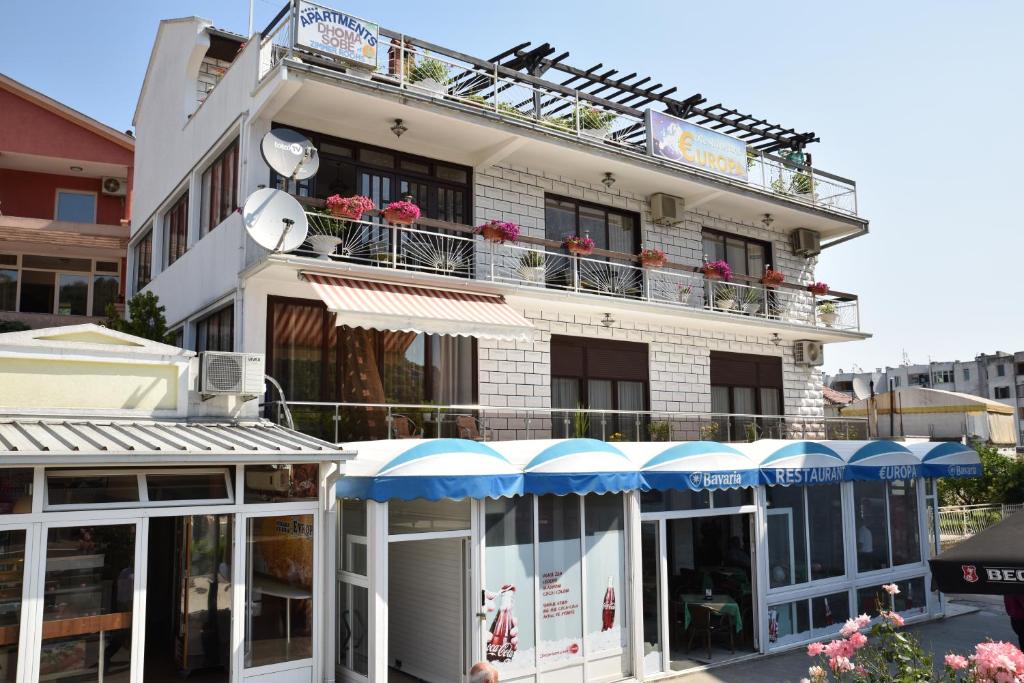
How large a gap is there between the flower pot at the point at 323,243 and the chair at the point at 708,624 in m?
8.30

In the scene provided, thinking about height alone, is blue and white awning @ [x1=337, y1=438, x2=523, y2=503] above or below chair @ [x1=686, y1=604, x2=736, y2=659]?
above

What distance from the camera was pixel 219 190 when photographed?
595 inches

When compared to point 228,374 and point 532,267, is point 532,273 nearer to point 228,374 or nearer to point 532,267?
point 532,267

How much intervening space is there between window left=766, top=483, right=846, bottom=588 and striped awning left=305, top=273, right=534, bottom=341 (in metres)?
5.77

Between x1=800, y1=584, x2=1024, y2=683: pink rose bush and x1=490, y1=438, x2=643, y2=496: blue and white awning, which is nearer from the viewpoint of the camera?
x1=800, y1=584, x2=1024, y2=683: pink rose bush

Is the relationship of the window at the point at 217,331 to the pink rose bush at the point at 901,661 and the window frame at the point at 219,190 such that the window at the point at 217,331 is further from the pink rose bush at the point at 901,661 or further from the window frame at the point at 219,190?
the pink rose bush at the point at 901,661

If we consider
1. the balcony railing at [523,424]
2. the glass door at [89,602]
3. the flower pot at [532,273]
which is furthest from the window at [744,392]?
the glass door at [89,602]

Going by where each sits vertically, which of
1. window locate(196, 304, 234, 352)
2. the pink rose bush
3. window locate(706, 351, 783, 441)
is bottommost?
the pink rose bush

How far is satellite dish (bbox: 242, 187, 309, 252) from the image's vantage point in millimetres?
11977

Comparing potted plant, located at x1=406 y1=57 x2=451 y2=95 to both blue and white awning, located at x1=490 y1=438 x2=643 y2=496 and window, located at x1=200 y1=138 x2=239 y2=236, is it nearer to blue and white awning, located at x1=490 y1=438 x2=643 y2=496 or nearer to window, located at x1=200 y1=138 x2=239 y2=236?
window, located at x1=200 y1=138 x2=239 y2=236

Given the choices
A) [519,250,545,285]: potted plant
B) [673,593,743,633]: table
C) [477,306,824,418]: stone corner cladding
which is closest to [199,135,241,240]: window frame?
[477,306,824,418]: stone corner cladding

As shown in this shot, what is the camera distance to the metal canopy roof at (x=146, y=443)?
28.2ft

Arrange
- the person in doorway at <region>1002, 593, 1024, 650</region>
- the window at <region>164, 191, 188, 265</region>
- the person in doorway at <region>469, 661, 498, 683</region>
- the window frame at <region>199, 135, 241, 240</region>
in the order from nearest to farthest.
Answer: the person in doorway at <region>469, 661, 498, 683</region>
the person in doorway at <region>1002, 593, 1024, 650</region>
the window frame at <region>199, 135, 241, 240</region>
the window at <region>164, 191, 188, 265</region>

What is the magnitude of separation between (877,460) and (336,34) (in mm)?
12851
